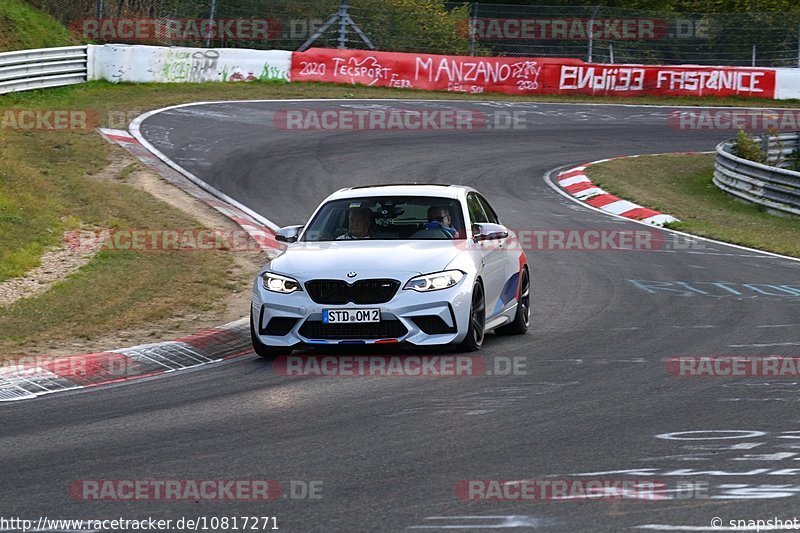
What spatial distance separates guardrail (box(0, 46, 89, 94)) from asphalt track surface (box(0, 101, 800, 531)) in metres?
17.5

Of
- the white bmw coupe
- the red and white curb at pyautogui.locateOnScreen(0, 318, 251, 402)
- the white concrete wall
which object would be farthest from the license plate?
the white concrete wall

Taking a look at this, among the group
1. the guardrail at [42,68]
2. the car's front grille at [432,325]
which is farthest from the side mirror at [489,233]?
the guardrail at [42,68]

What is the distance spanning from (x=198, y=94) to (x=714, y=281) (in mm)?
18501

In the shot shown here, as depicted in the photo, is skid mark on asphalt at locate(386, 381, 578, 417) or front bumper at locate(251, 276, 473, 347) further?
front bumper at locate(251, 276, 473, 347)

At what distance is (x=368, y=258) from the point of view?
997 cm

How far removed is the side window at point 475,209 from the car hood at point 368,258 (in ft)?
2.70

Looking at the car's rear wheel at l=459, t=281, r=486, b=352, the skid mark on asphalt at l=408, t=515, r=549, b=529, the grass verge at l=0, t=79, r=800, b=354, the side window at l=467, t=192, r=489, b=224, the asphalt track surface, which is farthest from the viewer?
the grass verge at l=0, t=79, r=800, b=354

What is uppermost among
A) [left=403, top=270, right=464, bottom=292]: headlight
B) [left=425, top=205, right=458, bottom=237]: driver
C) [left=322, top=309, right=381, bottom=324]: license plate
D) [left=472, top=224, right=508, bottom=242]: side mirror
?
[left=425, top=205, right=458, bottom=237]: driver

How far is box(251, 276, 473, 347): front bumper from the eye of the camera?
31.6 feet

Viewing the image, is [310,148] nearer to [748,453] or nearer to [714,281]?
[714,281]

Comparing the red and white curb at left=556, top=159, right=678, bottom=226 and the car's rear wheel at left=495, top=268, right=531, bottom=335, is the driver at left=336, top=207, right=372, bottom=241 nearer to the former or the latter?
the car's rear wheel at left=495, top=268, right=531, bottom=335

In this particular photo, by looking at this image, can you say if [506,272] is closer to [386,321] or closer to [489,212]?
[489,212]

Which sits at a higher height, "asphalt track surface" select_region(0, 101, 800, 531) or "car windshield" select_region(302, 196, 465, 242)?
"car windshield" select_region(302, 196, 465, 242)

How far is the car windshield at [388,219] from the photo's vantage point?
1078cm
